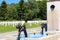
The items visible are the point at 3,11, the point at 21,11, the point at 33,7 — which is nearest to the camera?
the point at 21,11

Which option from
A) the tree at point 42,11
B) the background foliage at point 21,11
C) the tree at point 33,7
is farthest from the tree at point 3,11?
the tree at point 42,11

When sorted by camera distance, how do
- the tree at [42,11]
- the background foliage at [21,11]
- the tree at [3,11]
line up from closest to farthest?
the background foliage at [21,11] → the tree at [3,11] → the tree at [42,11]

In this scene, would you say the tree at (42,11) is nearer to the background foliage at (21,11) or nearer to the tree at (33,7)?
the background foliage at (21,11)

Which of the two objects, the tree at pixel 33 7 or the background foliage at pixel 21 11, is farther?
the tree at pixel 33 7

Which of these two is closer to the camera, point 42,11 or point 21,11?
point 21,11

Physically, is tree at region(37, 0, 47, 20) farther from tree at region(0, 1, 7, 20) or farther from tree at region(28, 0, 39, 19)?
tree at region(0, 1, 7, 20)

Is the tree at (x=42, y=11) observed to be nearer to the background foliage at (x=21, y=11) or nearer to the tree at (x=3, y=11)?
the background foliage at (x=21, y=11)

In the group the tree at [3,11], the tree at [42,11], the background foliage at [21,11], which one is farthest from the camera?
the tree at [42,11]

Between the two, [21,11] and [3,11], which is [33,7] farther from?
[3,11]

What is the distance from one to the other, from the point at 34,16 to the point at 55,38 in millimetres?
55582

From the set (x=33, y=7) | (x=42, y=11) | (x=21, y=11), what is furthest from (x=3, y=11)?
(x=42, y=11)

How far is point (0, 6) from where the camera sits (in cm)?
7012

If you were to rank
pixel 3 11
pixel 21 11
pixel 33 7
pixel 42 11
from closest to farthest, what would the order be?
1. pixel 21 11
2. pixel 3 11
3. pixel 33 7
4. pixel 42 11

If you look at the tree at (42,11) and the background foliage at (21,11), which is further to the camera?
the tree at (42,11)
